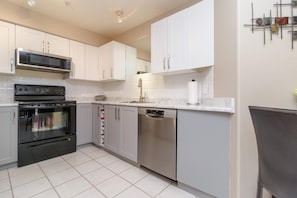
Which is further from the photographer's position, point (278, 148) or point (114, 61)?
point (114, 61)

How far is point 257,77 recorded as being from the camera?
136cm

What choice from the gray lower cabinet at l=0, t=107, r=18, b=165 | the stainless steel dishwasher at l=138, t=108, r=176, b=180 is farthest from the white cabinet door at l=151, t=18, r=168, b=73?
the gray lower cabinet at l=0, t=107, r=18, b=165

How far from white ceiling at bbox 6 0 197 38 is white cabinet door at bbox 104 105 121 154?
1721 millimetres

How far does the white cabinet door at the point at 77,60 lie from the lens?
9.89 ft

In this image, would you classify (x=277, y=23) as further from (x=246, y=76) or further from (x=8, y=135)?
(x=8, y=135)

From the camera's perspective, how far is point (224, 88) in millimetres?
1582

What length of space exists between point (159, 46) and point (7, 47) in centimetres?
246

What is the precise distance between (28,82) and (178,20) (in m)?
2.86

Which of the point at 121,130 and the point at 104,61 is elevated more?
the point at 104,61

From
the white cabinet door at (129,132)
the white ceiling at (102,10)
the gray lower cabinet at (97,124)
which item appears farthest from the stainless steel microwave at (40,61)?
the white cabinet door at (129,132)

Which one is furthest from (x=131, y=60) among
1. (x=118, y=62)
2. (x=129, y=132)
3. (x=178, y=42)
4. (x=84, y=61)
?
(x=129, y=132)

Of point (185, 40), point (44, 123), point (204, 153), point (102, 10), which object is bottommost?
point (204, 153)

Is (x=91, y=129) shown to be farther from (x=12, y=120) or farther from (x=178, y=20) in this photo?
(x=178, y=20)

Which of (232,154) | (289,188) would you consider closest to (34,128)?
(232,154)
